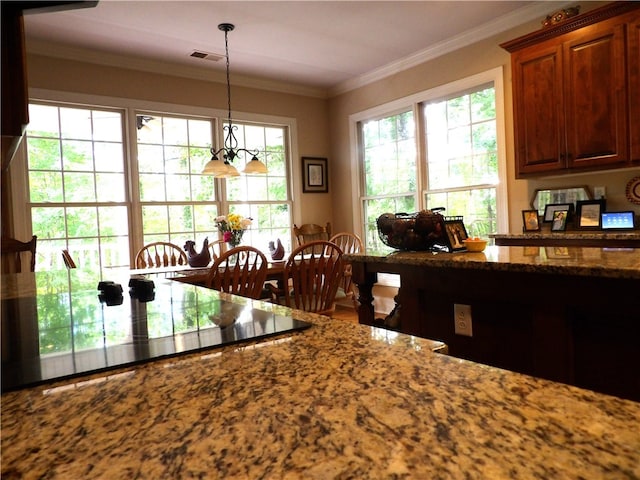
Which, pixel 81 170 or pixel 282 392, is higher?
pixel 81 170

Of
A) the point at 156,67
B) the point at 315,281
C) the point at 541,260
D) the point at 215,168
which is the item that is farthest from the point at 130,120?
the point at 541,260

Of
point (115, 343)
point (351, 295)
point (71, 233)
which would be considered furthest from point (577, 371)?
point (71, 233)

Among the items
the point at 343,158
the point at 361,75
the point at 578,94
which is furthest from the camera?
the point at 343,158

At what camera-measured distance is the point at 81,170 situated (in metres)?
4.18

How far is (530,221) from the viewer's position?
359cm

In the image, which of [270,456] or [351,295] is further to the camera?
[351,295]

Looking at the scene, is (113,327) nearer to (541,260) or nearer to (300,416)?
(300,416)

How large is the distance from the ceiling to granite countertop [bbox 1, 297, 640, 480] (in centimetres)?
338

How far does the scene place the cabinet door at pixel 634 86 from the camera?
9.08ft

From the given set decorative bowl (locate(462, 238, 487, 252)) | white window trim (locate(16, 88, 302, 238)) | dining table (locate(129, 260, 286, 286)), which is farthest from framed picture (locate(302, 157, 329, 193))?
decorative bowl (locate(462, 238, 487, 252))

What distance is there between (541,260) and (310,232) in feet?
13.6

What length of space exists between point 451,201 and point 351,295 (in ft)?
5.23

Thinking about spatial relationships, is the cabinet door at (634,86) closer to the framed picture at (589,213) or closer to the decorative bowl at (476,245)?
the framed picture at (589,213)

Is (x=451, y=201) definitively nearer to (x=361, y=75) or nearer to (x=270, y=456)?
(x=361, y=75)
